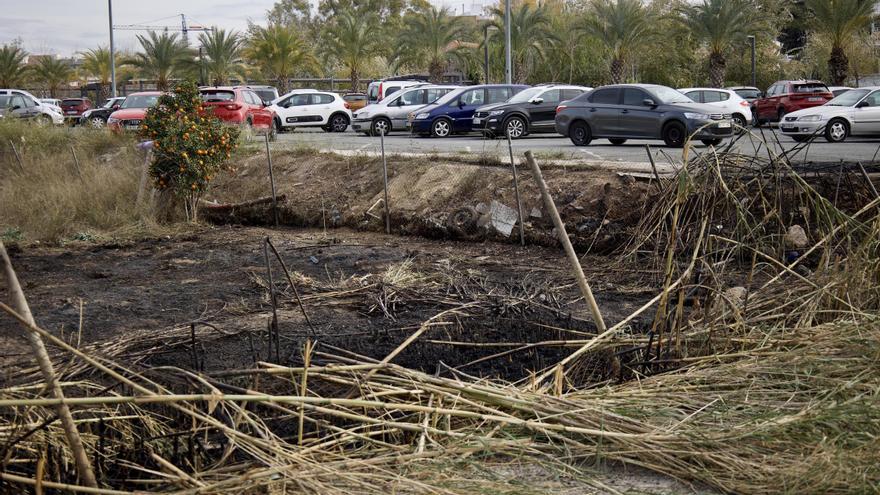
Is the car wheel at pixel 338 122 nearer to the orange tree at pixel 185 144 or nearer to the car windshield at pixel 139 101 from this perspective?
the car windshield at pixel 139 101

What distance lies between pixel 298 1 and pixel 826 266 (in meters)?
73.3

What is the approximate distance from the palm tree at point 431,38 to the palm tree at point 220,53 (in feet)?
25.4

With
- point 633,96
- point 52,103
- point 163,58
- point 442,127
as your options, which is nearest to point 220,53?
point 163,58

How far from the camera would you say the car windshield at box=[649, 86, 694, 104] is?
1972cm

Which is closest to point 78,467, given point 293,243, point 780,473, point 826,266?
point 780,473

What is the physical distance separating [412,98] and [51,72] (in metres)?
35.2

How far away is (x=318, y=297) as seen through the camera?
7.89 m

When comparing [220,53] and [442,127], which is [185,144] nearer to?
[442,127]

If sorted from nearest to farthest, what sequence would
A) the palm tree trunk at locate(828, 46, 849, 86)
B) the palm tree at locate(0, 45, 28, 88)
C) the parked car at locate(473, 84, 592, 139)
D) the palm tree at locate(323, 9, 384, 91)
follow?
the parked car at locate(473, 84, 592, 139)
the palm tree trunk at locate(828, 46, 849, 86)
the palm tree at locate(323, 9, 384, 91)
the palm tree at locate(0, 45, 28, 88)

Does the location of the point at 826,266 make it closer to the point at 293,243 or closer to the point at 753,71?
the point at 293,243

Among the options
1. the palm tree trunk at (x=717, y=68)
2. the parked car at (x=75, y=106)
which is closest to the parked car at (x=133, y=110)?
the parked car at (x=75, y=106)

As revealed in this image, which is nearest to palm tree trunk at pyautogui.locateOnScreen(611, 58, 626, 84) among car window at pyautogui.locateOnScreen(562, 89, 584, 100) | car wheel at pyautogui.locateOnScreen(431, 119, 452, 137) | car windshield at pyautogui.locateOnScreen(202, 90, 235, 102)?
car window at pyautogui.locateOnScreen(562, 89, 584, 100)

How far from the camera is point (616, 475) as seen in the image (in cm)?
429

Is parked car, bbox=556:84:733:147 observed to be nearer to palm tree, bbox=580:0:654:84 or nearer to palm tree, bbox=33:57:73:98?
palm tree, bbox=580:0:654:84
